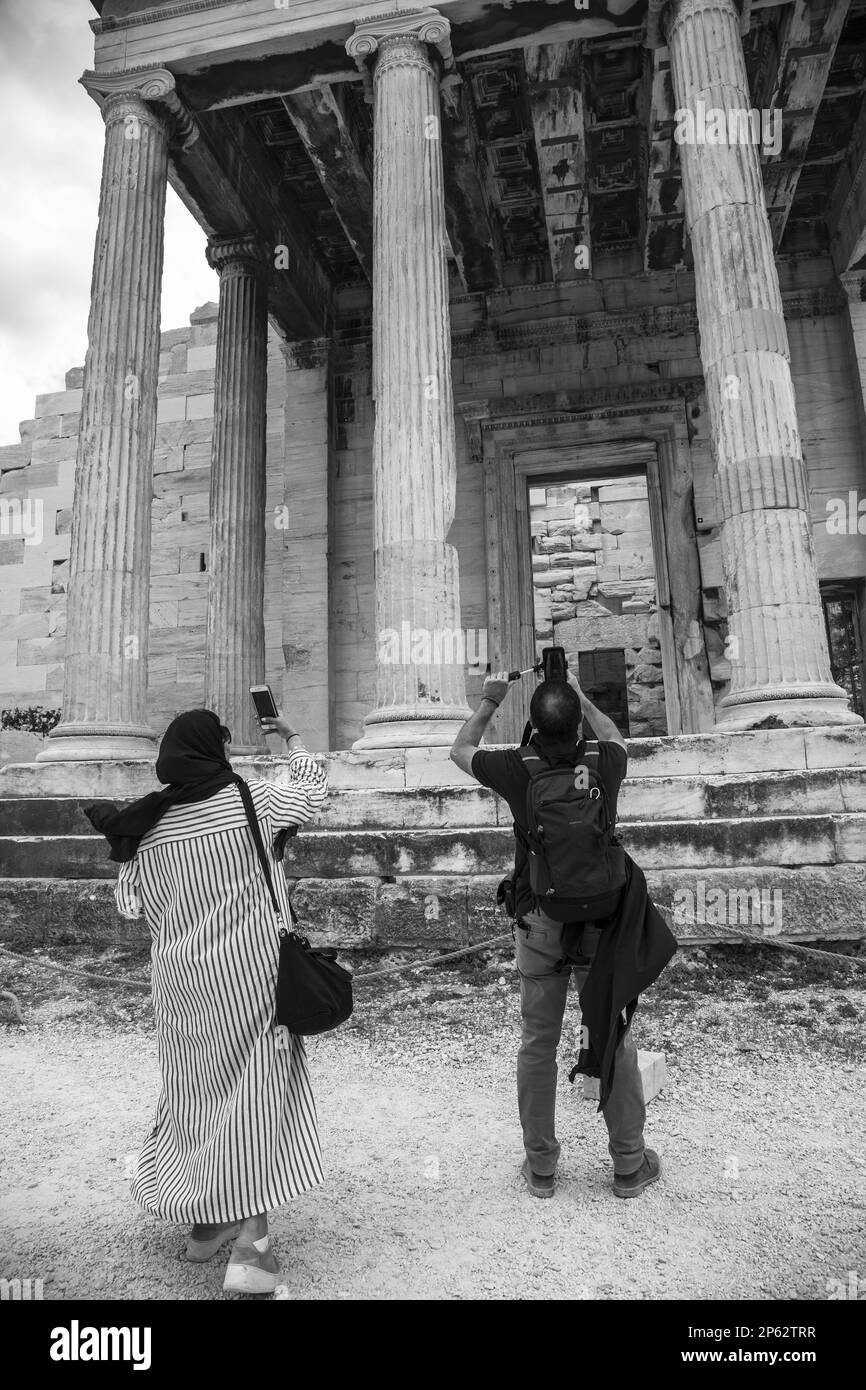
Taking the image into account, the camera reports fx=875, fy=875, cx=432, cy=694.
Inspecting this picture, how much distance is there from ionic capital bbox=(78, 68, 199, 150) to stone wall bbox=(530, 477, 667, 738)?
32.7 ft

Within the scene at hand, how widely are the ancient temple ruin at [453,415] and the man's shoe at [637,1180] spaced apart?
316 centimetres

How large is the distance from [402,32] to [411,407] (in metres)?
4.33

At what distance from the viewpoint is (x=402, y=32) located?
9.49 m

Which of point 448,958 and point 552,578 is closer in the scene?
point 448,958

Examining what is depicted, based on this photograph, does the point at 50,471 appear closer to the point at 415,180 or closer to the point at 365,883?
the point at 415,180

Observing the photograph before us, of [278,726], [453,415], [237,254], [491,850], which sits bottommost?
[491,850]

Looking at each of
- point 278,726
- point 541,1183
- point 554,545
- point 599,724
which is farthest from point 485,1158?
point 554,545

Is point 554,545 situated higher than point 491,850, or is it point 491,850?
point 554,545

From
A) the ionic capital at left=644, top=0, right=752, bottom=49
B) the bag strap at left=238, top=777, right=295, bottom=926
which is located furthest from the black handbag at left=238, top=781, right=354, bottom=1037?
the ionic capital at left=644, top=0, right=752, bottom=49

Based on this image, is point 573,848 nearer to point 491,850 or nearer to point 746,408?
point 491,850

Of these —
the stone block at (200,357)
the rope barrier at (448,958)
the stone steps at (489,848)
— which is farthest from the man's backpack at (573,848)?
the stone block at (200,357)

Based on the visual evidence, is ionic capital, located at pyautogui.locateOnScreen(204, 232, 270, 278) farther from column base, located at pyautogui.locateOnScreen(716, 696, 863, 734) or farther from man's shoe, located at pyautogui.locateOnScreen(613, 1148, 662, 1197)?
man's shoe, located at pyautogui.locateOnScreen(613, 1148, 662, 1197)

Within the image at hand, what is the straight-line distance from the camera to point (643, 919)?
10.3 ft

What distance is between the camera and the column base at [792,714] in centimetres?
725
